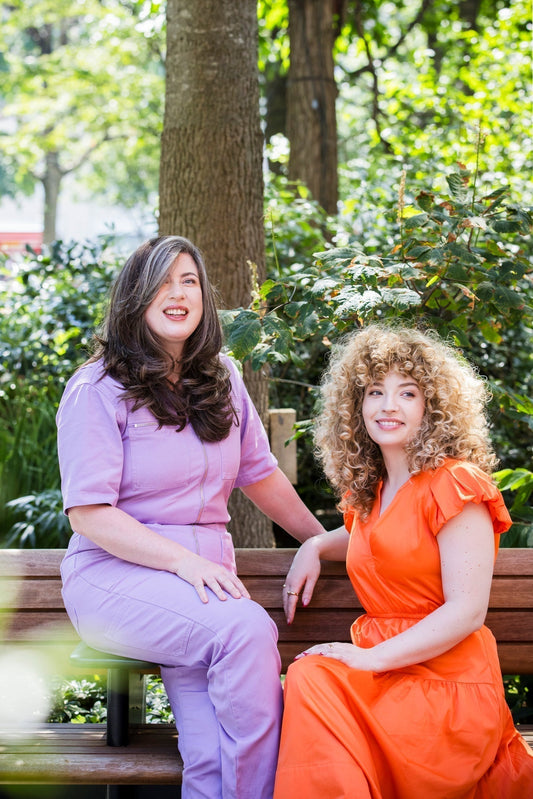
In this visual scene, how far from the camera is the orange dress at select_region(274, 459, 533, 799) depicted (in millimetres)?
2074

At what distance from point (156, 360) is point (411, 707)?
3.82 feet

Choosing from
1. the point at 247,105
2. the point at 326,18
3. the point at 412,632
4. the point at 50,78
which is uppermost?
the point at 50,78

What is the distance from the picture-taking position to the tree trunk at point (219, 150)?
374cm

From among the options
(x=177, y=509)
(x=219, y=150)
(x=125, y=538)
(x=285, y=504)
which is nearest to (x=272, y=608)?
(x=285, y=504)

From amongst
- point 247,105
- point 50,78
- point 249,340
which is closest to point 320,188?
point 247,105

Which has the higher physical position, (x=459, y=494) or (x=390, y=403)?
(x=390, y=403)

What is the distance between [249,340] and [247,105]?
1.48 metres

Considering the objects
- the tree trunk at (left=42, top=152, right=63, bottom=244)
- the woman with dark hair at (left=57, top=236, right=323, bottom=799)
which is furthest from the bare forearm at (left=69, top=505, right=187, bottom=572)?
the tree trunk at (left=42, top=152, right=63, bottom=244)

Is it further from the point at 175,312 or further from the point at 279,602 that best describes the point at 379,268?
the point at 279,602

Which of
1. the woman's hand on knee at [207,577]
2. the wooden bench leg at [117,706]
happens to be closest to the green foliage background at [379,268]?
the woman's hand on knee at [207,577]

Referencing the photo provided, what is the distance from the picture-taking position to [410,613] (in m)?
2.33

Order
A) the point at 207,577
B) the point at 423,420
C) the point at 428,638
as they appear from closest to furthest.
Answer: the point at 428,638 < the point at 207,577 < the point at 423,420

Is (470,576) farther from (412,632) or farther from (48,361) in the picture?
(48,361)

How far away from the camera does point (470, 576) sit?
7.14ft
